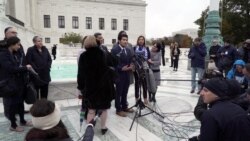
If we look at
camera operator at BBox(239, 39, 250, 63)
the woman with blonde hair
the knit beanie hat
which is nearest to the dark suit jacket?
the woman with blonde hair

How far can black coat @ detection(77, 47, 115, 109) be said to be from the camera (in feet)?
12.3

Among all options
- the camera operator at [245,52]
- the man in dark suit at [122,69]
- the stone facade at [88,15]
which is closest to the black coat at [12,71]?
the man in dark suit at [122,69]

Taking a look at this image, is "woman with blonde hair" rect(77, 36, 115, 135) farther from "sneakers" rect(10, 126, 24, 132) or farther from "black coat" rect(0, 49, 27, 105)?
"sneakers" rect(10, 126, 24, 132)

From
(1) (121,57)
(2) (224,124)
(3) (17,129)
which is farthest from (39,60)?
(2) (224,124)

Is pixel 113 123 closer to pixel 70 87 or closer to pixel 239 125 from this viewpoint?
pixel 70 87

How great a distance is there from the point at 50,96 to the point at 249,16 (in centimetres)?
3828

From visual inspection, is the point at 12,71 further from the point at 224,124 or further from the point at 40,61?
the point at 224,124

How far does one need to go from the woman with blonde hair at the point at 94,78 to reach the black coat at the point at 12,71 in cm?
109

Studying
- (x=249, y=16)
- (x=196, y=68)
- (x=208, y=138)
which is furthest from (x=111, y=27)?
(x=208, y=138)

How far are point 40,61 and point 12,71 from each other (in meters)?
0.97

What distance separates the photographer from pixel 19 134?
4.19 m

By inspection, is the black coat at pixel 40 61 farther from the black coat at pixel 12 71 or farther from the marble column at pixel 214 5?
the marble column at pixel 214 5

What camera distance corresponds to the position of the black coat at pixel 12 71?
3969 mm

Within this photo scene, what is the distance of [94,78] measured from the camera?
380 cm
